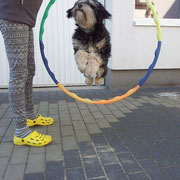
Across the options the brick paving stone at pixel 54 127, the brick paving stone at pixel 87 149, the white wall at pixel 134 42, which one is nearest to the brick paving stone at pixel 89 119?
the brick paving stone at pixel 54 127

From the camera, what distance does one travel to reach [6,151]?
7.61 feet

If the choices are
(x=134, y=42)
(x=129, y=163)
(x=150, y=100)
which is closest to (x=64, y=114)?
(x=129, y=163)

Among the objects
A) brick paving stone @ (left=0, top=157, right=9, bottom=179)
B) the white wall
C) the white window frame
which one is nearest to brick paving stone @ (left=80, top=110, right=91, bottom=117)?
brick paving stone @ (left=0, top=157, right=9, bottom=179)

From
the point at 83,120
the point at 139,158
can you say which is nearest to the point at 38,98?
the point at 83,120

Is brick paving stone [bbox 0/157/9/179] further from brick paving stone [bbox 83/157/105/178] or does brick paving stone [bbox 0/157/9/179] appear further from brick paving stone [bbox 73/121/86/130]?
brick paving stone [bbox 73/121/86/130]

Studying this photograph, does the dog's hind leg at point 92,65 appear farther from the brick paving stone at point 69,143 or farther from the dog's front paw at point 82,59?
the brick paving stone at point 69,143

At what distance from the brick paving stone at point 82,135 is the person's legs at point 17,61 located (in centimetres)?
68

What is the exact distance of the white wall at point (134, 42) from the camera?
5090mm

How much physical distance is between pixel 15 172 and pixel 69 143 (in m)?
0.76

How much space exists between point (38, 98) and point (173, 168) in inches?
137

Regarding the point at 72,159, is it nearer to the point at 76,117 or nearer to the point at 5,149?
the point at 5,149

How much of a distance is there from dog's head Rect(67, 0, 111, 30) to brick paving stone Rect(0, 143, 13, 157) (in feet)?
5.78

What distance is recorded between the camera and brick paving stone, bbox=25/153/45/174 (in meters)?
1.96

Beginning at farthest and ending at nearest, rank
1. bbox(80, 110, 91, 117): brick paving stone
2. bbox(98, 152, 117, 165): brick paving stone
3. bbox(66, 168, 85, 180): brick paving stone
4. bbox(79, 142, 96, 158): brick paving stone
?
1. bbox(80, 110, 91, 117): brick paving stone
2. bbox(79, 142, 96, 158): brick paving stone
3. bbox(98, 152, 117, 165): brick paving stone
4. bbox(66, 168, 85, 180): brick paving stone
